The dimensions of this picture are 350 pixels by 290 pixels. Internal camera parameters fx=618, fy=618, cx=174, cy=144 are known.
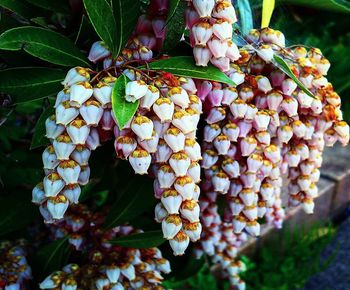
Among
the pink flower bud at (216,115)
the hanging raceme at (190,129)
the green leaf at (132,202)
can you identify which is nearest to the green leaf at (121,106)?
the hanging raceme at (190,129)

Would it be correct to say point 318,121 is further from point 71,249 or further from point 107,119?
point 71,249

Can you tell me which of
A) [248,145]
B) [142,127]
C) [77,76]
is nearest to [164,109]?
[142,127]

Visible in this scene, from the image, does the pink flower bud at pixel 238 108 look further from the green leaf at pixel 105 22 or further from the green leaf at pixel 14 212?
the green leaf at pixel 14 212

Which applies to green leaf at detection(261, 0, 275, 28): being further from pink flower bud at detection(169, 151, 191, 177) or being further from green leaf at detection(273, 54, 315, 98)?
pink flower bud at detection(169, 151, 191, 177)

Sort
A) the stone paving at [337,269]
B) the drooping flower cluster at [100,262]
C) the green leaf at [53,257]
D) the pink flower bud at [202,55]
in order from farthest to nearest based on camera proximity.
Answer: the stone paving at [337,269] < the green leaf at [53,257] < the drooping flower cluster at [100,262] < the pink flower bud at [202,55]

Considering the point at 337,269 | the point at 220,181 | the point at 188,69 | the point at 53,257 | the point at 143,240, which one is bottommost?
the point at 337,269

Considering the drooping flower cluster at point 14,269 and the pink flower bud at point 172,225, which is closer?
the pink flower bud at point 172,225

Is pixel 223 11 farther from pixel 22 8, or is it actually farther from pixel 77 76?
pixel 22 8
